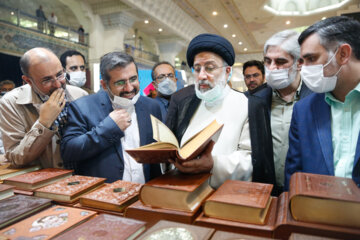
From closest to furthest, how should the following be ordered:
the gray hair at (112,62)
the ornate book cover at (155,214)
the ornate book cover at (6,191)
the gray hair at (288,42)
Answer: the ornate book cover at (155,214), the ornate book cover at (6,191), the gray hair at (112,62), the gray hair at (288,42)

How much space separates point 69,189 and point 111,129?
0.62m

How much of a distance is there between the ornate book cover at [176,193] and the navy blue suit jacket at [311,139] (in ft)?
2.52

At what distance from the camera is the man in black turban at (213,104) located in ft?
5.68

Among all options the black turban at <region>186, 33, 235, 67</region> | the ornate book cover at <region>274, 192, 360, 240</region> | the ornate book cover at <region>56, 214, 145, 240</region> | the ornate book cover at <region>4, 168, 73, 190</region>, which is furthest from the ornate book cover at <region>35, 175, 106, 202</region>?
the black turban at <region>186, 33, 235, 67</region>

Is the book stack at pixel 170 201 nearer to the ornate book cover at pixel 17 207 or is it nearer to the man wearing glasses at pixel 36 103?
the ornate book cover at pixel 17 207

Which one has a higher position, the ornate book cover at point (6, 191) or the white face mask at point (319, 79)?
the white face mask at point (319, 79)

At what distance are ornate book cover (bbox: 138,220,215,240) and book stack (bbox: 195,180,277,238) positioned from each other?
75 millimetres

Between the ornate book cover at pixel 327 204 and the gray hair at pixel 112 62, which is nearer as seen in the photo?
the ornate book cover at pixel 327 204

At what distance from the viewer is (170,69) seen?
4082 mm

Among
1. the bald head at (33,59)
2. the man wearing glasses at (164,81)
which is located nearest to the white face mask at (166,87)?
the man wearing glasses at (164,81)

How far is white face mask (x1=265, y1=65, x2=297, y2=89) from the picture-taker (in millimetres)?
2188

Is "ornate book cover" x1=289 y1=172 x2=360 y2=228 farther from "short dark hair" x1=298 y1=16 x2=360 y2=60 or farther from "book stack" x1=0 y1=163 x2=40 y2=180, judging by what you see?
"book stack" x1=0 y1=163 x2=40 y2=180

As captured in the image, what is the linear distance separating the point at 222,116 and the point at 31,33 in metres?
9.83

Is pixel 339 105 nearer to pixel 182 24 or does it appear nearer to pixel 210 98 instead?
pixel 210 98
